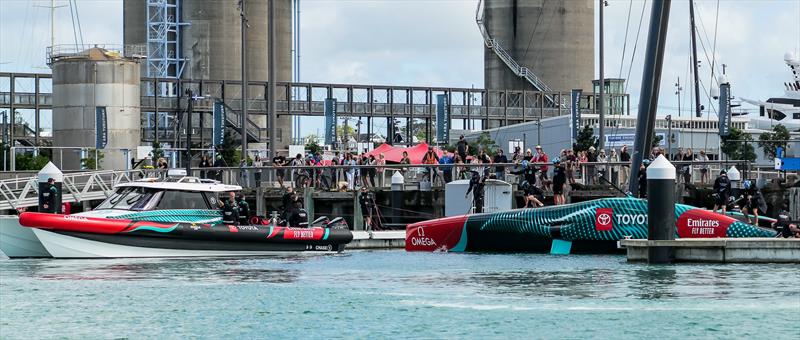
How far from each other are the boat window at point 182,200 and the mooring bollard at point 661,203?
40.4 feet

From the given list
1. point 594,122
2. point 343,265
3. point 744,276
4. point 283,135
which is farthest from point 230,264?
point 283,135

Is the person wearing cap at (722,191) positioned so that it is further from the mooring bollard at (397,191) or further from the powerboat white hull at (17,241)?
the powerboat white hull at (17,241)

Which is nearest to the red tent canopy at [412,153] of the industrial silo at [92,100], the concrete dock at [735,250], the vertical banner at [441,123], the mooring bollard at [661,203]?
the vertical banner at [441,123]

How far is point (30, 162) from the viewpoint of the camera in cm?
8906

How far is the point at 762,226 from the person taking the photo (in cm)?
3712

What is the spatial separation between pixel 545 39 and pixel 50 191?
75.0 metres

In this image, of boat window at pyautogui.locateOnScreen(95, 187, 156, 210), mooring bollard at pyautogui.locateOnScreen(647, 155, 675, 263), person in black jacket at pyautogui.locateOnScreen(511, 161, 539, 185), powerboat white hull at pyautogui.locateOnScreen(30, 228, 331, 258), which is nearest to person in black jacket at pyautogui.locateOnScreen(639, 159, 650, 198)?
person in black jacket at pyautogui.locateOnScreen(511, 161, 539, 185)

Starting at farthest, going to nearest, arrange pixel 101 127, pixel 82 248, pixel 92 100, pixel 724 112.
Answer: pixel 92 100
pixel 101 127
pixel 724 112
pixel 82 248

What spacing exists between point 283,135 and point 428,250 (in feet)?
267

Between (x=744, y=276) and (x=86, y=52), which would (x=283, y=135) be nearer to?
(x=86, y=52)

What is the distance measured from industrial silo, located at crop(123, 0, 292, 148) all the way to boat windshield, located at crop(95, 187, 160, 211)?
243 ft

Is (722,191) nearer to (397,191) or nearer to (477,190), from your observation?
(477,190)

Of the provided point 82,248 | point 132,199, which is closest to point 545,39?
point 132,199

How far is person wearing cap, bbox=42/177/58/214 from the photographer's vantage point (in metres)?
41.5
